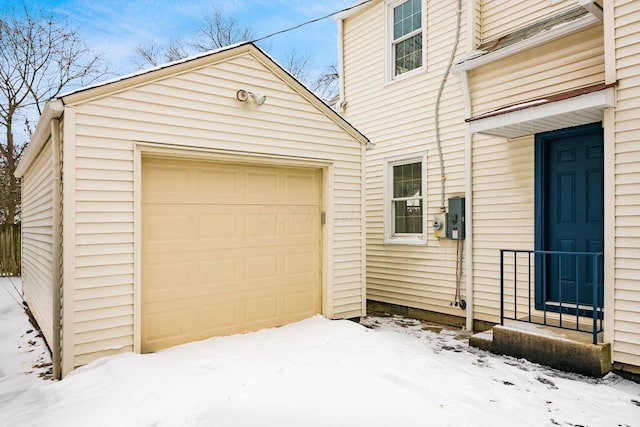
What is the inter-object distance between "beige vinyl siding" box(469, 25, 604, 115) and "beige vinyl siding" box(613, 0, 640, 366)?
2.10 ft

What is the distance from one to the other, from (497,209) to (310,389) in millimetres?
4059

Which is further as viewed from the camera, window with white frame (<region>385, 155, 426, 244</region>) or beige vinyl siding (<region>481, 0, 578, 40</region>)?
window with white frame (<region>385, 155, 426, 244</region>)

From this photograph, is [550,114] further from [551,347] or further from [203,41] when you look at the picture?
[203,41]

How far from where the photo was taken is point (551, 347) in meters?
4.30

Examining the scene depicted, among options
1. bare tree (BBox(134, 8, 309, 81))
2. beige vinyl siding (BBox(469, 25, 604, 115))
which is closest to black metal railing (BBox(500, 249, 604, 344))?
beige vinyl siding (BBox(469, 25, 604, 115))

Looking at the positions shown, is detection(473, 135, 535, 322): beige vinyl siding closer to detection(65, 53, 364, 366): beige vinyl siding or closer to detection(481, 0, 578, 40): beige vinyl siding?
detection(481, 0, 578, 40): beige vinyl siding

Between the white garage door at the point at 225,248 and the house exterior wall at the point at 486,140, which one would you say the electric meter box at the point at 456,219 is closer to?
the house exterior wall at the point at 486,140

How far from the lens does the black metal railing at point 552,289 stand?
4699 millimetres

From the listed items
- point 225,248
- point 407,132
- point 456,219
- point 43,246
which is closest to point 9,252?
point 43,246

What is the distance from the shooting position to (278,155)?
17.7 feet

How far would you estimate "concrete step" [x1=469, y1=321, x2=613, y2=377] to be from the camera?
4.00 m

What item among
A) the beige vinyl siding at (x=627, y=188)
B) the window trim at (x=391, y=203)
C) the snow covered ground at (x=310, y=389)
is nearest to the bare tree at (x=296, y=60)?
the window trim at (x=391, y=203)

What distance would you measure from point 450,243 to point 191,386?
464 centimetres

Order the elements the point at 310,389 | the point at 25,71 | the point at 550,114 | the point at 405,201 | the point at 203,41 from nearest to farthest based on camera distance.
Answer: the point at 310,389 → the point at 550,114 → the point at 405,201 → the point at 25,71 → the point at 203,41
